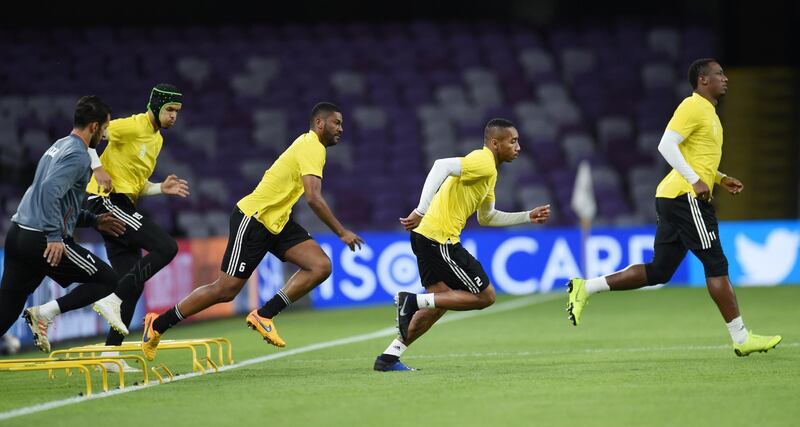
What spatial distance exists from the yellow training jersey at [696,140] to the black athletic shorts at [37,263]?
4405mm

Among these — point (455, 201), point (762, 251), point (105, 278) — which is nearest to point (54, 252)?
point (105, 278)

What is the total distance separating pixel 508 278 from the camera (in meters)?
21.9

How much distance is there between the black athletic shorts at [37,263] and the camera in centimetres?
906

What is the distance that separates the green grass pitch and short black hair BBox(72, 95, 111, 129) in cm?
182

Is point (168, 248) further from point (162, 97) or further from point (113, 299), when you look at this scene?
point (162, 97)

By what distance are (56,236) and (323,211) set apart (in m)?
1.97

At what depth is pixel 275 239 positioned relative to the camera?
419 inches

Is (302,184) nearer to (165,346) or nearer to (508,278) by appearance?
(165,346)

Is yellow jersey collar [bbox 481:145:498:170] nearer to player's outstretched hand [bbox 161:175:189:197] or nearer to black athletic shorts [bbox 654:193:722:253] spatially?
black athletic shorts [bbox 654:193:722:253]

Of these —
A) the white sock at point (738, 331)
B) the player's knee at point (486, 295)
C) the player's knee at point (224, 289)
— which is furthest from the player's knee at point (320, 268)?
the white sock at point (738, 331)

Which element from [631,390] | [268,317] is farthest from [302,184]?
[631,390]

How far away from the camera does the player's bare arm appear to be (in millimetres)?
9852

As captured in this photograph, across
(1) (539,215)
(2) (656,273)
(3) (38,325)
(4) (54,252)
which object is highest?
(4) (54,252)

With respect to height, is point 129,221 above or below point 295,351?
above
